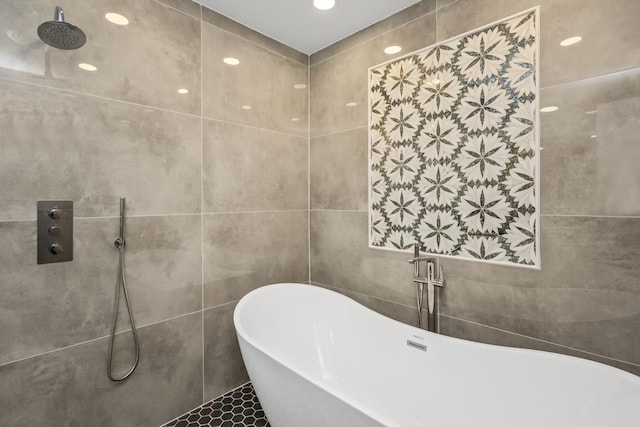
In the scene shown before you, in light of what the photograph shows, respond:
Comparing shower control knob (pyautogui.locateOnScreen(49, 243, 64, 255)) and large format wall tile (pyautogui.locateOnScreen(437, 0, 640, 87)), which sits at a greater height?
large format wall tile (pyautogui.locateOnScreen(437, 0, 640, 87))

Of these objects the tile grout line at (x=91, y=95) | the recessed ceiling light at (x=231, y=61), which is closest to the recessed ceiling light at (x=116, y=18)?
the tile grout line at (x=91, y=95)

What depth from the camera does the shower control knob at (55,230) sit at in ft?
4.73

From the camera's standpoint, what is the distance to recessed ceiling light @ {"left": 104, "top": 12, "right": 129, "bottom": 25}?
5.24ft

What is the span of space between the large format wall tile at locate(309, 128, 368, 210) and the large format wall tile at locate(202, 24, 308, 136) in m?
0.28

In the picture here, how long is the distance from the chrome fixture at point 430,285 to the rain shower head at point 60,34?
1976 mm

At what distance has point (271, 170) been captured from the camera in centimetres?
236

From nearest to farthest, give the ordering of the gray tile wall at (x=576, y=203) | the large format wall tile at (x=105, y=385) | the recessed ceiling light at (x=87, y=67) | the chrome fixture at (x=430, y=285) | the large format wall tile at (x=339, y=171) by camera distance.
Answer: the gray tile wall at (x=576, y=203)
the large format wall tile at (x=105, y=385)
the recessed ceiling light at (x=87, y=67)
the chrome fixture at (x=430, y=285)
the large format wall tile at (x=339, y=171)

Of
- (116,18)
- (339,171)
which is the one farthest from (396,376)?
(116,18)

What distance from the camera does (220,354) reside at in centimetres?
210

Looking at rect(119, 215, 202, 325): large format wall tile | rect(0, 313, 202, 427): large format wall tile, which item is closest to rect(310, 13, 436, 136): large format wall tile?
rect(119, 215, 202, 325): large format wall tile

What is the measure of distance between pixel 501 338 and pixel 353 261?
104cm

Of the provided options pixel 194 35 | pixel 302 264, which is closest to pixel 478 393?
pixel 302 264

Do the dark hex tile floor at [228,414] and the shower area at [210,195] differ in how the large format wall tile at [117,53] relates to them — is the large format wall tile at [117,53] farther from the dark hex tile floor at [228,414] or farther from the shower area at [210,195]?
the dark hex tile floor at [228,414]

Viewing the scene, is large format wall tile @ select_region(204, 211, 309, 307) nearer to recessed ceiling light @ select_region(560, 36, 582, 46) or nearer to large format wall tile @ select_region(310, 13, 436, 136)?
large format wall tile @ select_region(310, 13, 436, 136)
